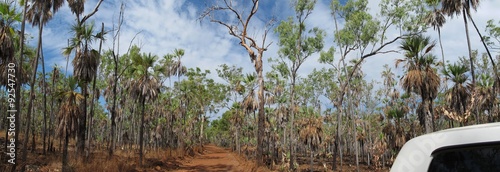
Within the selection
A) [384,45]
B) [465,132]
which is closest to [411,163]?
[465,132]

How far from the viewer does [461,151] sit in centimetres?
140

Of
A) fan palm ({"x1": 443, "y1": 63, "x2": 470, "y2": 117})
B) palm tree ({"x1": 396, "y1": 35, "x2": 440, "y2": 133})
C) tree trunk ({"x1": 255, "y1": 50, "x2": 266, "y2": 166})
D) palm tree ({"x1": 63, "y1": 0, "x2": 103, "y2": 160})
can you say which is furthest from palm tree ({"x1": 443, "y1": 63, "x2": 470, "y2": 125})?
palm tree ({"x1": 63, "y1": 0, "x2": 103, "y2": 160})

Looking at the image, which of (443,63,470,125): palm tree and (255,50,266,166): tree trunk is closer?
(255,50,266,166): tree trunk

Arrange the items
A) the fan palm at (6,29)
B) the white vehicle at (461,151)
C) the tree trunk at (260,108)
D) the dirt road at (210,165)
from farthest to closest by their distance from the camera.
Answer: the dirt road at (210,165)
the tree trunk at (260,108)
the fan palm at (6,29)
the white vehicle at (461,151)

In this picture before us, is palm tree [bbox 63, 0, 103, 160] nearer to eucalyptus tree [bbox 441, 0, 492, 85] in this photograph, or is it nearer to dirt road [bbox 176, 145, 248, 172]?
dirt road [bbox 176, 145, 248, 172]

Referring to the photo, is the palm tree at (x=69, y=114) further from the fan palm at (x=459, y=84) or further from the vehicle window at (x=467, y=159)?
the fan palm at (x=459, y=84)

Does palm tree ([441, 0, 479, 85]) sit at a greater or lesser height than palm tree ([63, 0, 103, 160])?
greater

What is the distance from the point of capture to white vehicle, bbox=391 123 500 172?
1.35 m

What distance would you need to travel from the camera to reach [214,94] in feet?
163

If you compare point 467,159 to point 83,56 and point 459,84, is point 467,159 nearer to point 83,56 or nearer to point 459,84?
point 83,56

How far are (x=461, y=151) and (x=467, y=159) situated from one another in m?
0.04

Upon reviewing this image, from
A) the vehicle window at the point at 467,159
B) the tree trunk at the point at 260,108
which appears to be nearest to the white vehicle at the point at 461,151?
the vehicle window at the point at 467,159

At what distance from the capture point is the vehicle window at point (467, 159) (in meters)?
1.38

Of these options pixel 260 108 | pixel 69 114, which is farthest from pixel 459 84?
pixel 69 114
